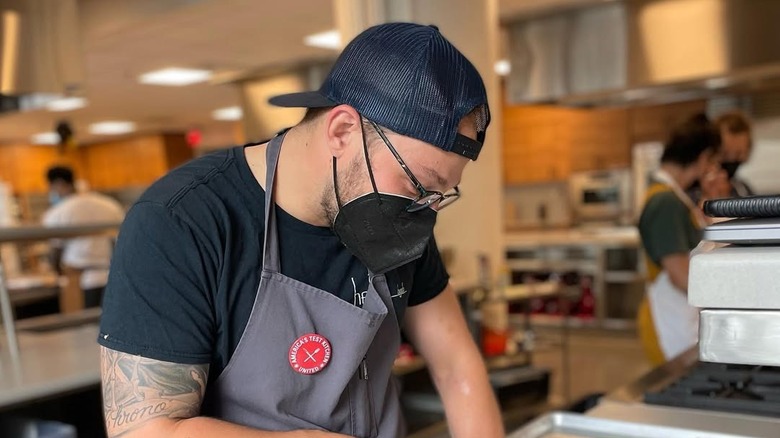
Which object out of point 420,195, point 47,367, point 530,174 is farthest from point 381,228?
point 530,174

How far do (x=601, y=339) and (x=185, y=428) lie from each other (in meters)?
4.75

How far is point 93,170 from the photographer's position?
9625 mm

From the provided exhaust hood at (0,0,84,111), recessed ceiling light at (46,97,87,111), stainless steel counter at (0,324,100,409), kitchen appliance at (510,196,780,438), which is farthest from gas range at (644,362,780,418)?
recessed ceiling light at (46,97,87,111)

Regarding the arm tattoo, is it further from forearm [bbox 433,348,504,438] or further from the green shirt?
the green shirt

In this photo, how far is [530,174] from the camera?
646 cm

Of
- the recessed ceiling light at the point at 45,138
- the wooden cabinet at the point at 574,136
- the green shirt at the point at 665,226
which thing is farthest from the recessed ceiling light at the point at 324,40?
the recessed ceiling light at the point at 45,138

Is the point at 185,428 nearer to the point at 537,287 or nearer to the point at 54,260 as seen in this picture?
the point at 537,287

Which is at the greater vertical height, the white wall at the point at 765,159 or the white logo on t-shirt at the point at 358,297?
the white wall at the point at 765,159

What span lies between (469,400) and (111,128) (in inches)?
318

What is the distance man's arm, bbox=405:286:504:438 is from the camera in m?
1.07

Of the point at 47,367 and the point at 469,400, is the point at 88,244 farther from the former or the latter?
the point at 469,400

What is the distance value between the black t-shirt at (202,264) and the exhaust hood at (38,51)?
229 cm

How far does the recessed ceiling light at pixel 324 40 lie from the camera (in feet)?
13.8

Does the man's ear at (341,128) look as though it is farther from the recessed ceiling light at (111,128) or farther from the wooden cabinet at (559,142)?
the recessed ceiling light at (111,128)
